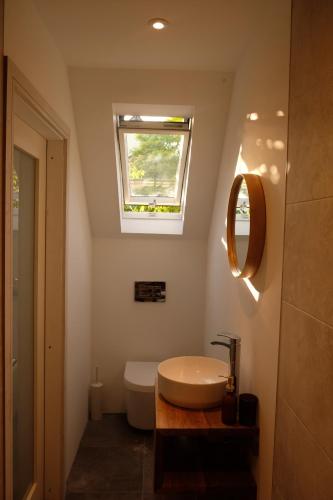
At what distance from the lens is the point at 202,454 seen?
1.72m

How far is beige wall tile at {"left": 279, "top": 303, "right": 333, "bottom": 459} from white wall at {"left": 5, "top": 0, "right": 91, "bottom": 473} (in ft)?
4.37

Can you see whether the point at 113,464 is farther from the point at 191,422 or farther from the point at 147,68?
the point at 147,68

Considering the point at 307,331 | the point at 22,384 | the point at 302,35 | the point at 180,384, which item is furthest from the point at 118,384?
the point at 302,35

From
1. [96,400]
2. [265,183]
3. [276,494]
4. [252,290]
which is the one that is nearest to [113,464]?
[96,400]

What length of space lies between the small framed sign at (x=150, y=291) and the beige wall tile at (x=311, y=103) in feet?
6.67

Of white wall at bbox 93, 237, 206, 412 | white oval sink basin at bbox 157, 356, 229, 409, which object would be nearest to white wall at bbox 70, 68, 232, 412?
white wall at bbox 93, 237, 206, 412

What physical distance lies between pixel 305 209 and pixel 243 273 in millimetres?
615

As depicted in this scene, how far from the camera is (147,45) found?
193 centimetres

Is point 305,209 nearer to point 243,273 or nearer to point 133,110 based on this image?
point 243,273

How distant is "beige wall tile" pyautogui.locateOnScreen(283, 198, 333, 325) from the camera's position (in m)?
1.00

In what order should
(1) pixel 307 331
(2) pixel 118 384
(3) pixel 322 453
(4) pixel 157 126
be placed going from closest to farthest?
(3) pixel 322 453 → (1) pixel 307 331 → (4) pixel 157 126 → (2) pixel 118 384

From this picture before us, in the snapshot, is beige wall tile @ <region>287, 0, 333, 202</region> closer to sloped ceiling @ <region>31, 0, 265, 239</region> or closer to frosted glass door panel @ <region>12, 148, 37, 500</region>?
sloped ceiling @ <region>31, 0, 265, 239</region>

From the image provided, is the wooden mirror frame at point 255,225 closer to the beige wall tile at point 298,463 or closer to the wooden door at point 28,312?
the beige wall tile at point 298,463

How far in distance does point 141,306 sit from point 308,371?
2.22 meters
